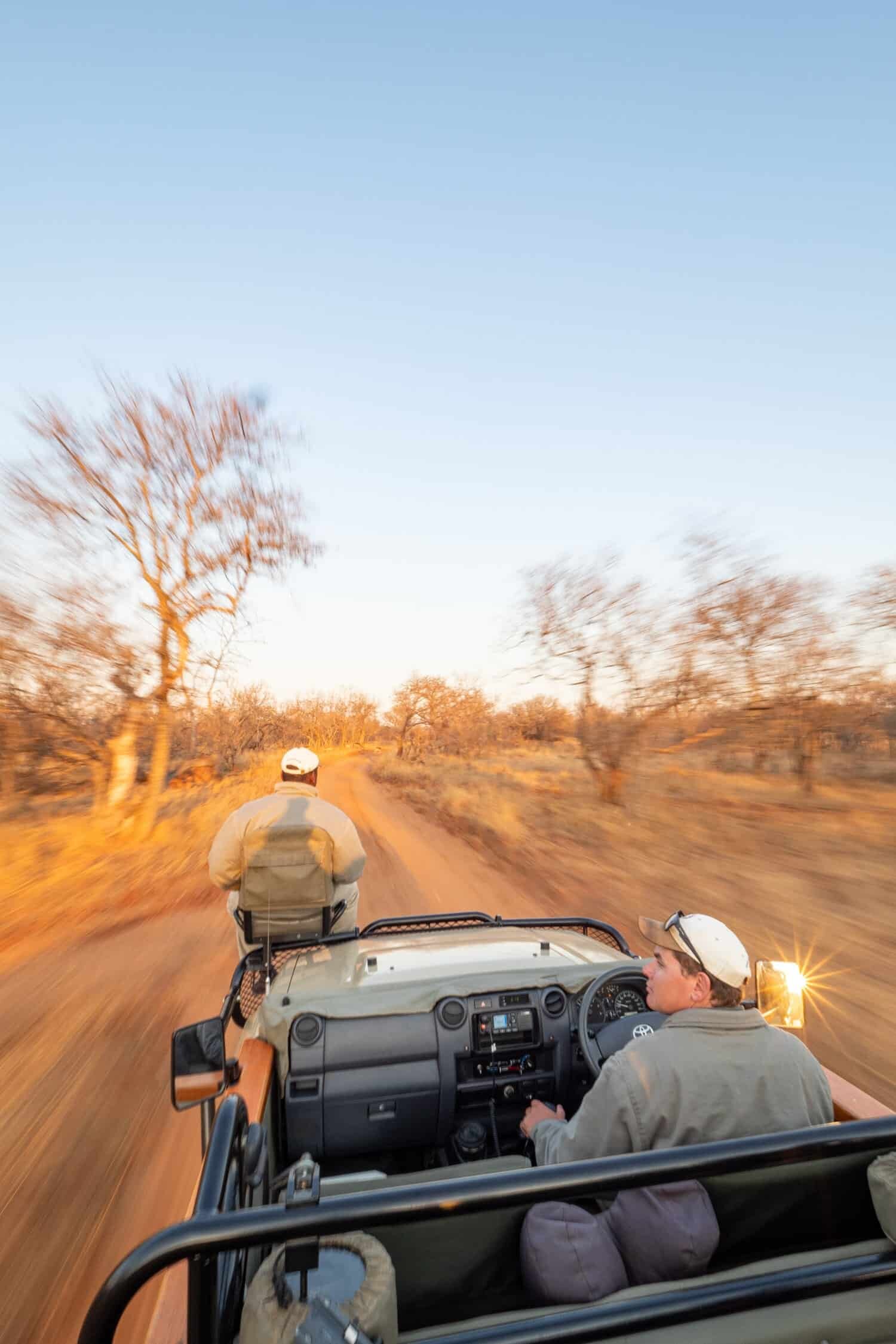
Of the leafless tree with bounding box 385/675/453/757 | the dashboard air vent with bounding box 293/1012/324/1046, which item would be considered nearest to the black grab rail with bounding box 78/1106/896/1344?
the dashboard air vent with bounding box 293/1012/324/1046

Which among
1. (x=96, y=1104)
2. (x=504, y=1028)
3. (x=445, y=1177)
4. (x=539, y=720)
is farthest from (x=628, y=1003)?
(x=539, y=720)

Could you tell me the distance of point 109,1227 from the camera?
3031mm

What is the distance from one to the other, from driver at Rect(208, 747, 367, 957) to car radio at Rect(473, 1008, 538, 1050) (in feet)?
4.99

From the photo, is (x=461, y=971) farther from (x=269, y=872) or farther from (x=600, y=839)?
(x=600, y=839)

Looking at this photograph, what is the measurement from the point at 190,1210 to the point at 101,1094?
2878 mm

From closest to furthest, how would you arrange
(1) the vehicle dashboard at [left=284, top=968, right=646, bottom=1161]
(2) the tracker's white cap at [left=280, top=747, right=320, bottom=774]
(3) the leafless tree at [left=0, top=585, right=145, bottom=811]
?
(1) the vehicle dashboard at [left=284, top=968, right=646, bottom=1161]
(2) the tracker's white cap at [left=280, top=747, right=320, bottom=774]
(3) the leafless tree at [left=0, top=585, right=145, bottom=811]

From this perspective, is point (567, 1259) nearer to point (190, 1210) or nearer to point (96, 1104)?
point (190, 1210)

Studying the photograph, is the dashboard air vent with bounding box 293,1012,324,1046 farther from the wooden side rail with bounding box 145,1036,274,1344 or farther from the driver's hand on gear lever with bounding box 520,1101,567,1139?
the driver's hand on gear lever with bounding box 520,1101,567,1139

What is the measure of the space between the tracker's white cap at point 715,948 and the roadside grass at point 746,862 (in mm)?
2948

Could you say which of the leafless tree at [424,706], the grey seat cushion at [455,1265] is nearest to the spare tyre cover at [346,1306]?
the grey seat cushion at [455,1265]

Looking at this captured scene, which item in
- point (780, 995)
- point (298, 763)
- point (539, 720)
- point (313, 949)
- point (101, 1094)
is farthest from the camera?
point (539, 720)

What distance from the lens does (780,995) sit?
250 centimetres

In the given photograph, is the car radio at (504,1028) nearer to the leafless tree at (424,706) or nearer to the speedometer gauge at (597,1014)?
the speedometer gauge at (597,1014)

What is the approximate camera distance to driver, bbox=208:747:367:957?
161 inches
